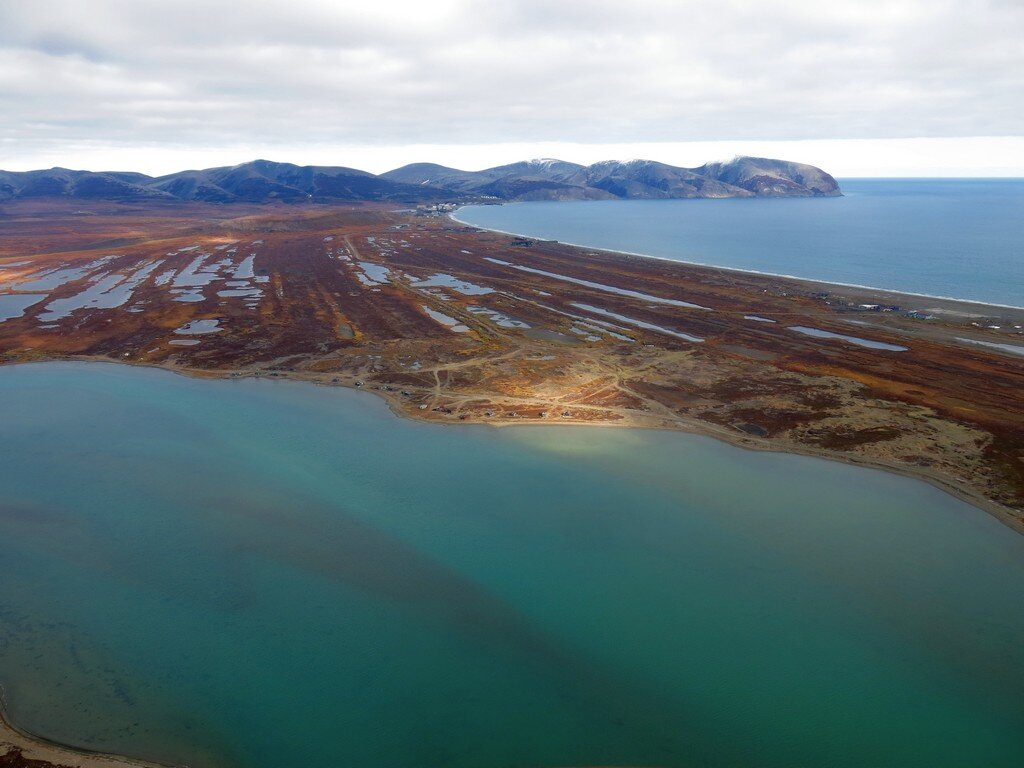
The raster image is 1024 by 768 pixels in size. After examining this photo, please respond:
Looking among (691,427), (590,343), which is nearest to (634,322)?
(590,343)

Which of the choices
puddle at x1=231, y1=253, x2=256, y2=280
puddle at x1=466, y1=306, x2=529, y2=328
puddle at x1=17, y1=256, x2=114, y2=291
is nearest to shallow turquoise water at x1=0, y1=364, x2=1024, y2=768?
puddle at x1=466, y1=306, x2=529, y2=328

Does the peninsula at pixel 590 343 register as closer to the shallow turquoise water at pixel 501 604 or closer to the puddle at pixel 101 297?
the puddle at pixel 101 297

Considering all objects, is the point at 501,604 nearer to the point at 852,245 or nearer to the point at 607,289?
the point at 607,289

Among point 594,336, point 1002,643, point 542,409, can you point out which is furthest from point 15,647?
point 594,336

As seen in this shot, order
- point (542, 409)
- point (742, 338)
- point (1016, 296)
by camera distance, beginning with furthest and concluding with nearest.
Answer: point (1016, 296) → point (742, 338) → point (542, 409)

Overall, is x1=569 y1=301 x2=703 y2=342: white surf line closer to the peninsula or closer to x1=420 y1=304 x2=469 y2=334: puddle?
the peninsula

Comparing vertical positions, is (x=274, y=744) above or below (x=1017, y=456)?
below

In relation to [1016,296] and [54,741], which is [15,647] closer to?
[54,741]
